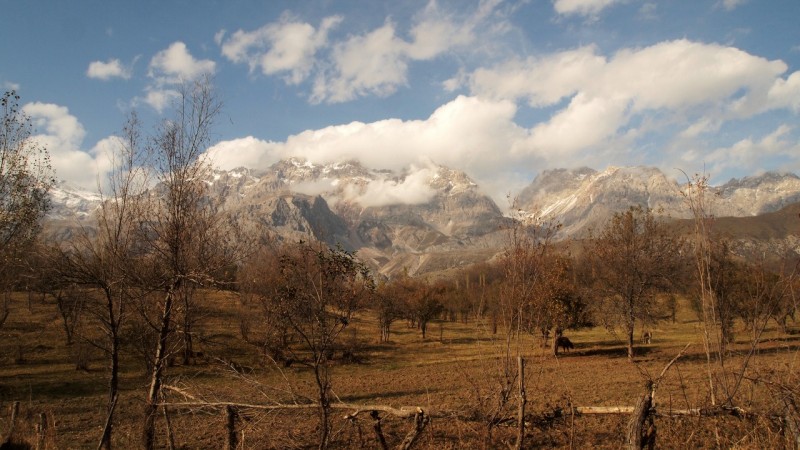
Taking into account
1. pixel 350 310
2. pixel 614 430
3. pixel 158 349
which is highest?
pixel 350 310

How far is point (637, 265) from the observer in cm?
3272

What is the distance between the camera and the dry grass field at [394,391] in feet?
30.0

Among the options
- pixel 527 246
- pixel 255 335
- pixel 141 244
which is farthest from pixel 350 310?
pixel 255 335

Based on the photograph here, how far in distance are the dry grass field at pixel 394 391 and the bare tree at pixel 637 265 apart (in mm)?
3678

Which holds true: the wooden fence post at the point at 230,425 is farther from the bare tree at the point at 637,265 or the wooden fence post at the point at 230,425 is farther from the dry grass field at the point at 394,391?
the bare tree at the point at 637,265

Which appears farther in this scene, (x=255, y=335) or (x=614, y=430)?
(x=255, y=335)

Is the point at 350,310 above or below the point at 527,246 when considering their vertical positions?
below

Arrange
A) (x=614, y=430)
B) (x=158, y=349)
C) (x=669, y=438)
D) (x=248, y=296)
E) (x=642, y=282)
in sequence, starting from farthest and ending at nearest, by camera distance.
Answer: (x=248, y=296) → (x=642, y=282) → (x=614, y=430) → (x=669, y=438) → (x=158, y=349)

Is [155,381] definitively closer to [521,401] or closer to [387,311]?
[521,401]

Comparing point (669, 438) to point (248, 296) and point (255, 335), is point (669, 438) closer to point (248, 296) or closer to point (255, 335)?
point (248, 296)

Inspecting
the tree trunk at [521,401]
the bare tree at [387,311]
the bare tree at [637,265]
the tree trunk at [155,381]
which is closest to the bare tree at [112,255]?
the tree trunk at [155,381]

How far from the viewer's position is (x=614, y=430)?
A: 42.8 feet

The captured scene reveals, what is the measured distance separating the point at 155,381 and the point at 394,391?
63.8ft

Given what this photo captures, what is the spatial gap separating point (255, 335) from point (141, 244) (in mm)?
37675
